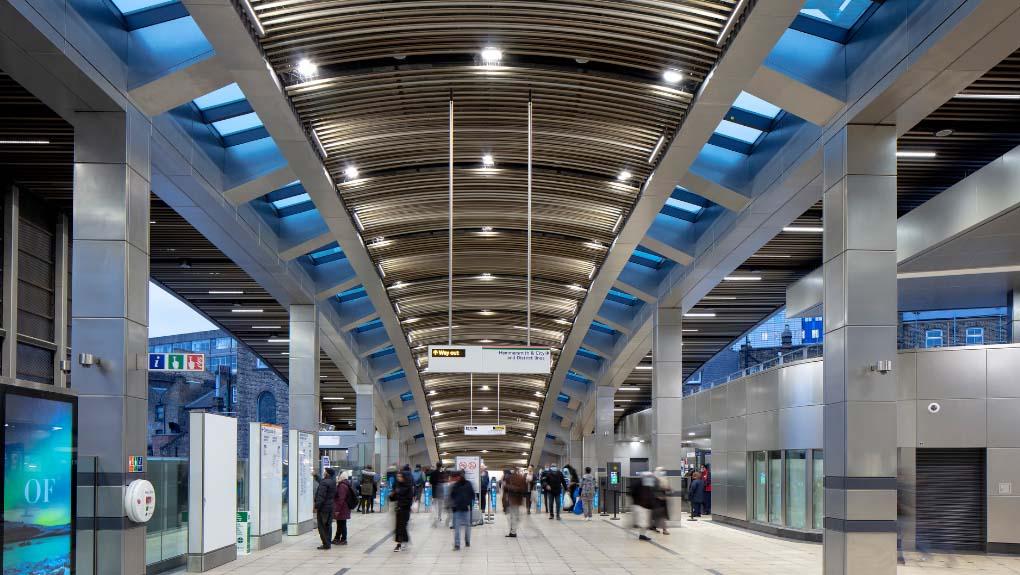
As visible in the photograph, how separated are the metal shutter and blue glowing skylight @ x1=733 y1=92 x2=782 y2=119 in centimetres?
720

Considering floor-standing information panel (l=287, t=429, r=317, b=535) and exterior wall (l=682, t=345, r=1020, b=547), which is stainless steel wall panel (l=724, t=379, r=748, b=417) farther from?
floor-standing information panel (l=287, t=429, r=317, b=535)

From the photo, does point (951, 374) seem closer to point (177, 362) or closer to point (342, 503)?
point (342, 503)

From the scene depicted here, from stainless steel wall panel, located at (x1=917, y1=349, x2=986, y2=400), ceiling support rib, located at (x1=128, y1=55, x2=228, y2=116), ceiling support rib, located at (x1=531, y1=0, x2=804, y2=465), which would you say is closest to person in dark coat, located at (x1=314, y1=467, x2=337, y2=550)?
ceiling support rib, located at (x1=531, y1=0, x2=804, y2=465)

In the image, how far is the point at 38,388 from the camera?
27.5ft

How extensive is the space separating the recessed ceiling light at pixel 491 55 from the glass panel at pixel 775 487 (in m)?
13.1

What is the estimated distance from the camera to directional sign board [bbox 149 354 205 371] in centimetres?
1502

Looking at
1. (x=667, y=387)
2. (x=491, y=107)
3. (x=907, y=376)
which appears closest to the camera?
(x=491, y=107)

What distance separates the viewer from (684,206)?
73.0ft

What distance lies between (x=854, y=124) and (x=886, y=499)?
15.4ft

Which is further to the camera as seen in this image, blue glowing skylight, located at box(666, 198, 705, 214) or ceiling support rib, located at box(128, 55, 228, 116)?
blue glowing skylight, located at box(666, 198, 705, 214)

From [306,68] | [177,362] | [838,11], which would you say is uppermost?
[838,11]

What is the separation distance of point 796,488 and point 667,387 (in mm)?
5818

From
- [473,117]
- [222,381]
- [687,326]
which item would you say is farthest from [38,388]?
[222,381]

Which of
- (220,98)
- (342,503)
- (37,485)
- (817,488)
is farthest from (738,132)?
(37,485)
